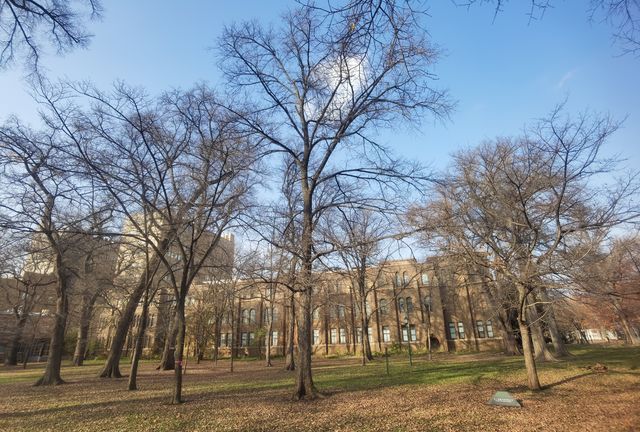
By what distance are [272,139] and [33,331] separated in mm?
38470

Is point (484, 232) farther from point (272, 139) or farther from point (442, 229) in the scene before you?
point (272, 139)

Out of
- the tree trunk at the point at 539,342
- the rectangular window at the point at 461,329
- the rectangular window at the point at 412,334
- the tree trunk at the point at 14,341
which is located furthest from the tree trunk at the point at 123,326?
the rectangular window at the point at 461,329

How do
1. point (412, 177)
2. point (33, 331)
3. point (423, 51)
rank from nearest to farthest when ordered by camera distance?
point (423, 51)
point (412, 177)
point (33, 331)

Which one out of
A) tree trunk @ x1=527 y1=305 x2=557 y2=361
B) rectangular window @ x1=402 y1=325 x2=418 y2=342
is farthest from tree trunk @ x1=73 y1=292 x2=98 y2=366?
rectangular window @ x1=402 y1=325 x2=418 y2=342

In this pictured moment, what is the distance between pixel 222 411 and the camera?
9.35 m

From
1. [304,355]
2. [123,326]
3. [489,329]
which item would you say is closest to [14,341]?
[123,326]

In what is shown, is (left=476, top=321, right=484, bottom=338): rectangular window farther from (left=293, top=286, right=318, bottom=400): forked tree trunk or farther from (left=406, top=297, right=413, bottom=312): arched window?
(left=293, top=286, right=318, bottom=400): forked tree trunk

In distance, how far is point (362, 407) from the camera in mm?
9523

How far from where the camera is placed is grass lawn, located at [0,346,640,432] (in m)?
7.81

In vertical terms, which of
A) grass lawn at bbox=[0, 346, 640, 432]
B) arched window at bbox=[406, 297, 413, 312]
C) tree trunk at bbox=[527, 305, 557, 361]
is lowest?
grass lawn at bbox=[0, 346, 640, 432]

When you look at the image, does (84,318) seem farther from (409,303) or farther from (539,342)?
(409,303)

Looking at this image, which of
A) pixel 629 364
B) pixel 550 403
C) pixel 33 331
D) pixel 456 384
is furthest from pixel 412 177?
pixel 33 331

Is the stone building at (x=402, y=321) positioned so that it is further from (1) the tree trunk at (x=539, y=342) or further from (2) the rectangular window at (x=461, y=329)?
(1) the tree trunk at (x=539, y=342)

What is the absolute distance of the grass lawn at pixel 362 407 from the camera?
25.6 ft
